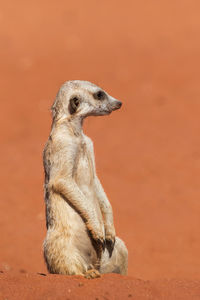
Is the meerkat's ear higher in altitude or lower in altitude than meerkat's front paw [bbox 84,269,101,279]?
higher

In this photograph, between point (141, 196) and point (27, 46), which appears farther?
point (27, 46)

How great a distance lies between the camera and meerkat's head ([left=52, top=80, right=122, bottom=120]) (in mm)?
5035

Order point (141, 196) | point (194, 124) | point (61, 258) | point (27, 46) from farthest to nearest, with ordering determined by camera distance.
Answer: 1. point (27, 46)
2. point (194, 124)
3. point (141, 196)
4. point (61, 258)

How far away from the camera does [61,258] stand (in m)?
4.70

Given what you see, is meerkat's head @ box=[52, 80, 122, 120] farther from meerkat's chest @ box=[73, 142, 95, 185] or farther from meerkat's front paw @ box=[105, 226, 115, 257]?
meerkat's front paw @ box=[105, 226, 115, 257]

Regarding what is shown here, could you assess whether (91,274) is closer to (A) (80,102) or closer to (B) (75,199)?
(B) (75,199)

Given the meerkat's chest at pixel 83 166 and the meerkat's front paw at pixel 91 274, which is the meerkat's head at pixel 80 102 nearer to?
the meerkat's chest at pixel 83 166

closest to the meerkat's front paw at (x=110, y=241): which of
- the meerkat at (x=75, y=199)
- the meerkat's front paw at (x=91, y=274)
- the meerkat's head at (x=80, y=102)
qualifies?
the meerkat at (x=75, y=199)

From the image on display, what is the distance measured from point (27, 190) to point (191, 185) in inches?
110

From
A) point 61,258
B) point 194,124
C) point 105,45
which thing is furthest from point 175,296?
point 105,45

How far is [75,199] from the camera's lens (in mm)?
4785

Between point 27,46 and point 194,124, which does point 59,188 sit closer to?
point 194,124

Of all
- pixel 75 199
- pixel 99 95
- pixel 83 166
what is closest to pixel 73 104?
pixel 99 95

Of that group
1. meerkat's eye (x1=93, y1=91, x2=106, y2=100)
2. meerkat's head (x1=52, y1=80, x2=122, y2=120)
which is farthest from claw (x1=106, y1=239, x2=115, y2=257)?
meerkat's eye (x1=93, y1=91, x2=106, y2=100)
